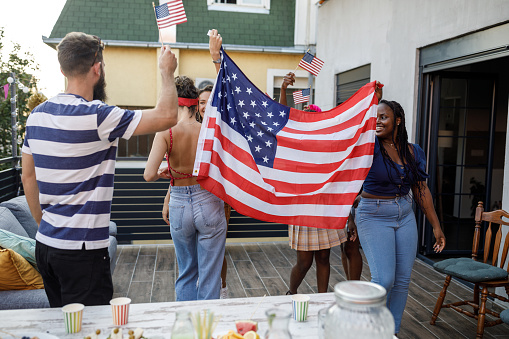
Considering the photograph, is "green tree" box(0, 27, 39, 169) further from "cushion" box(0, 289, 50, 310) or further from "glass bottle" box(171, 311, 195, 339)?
"glass bottle" box(171, 311, 195, 339)

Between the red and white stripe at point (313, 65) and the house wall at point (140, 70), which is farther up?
the house wall at point (140, 70)

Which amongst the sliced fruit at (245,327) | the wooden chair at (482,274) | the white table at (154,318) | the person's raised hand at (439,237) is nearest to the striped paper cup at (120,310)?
the white table at (154,318)

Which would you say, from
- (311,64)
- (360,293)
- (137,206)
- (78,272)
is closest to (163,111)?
(78,272)

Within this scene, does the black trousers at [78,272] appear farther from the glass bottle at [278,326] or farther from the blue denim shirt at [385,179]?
the blue denim shirt at [385,179]

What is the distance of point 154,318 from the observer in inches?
70.8

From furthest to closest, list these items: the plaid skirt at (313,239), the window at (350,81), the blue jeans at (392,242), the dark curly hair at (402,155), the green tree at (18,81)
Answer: the green tree at (18,81)
the window at (350,81)
the plaid skirt at (313,239)
the dark curly hair at (402,155)
the blue jeans at (392,242)

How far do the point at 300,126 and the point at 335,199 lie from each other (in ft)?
1.81

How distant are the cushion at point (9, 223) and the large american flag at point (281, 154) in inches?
83.0

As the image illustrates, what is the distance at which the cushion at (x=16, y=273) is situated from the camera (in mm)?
2975

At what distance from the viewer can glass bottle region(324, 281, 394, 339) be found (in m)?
1.13

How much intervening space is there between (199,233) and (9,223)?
6.20 ft

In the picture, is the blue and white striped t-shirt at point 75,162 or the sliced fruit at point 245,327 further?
the blue and white striped t-shirt at point 75,162

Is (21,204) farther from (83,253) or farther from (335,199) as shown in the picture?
(335,199)

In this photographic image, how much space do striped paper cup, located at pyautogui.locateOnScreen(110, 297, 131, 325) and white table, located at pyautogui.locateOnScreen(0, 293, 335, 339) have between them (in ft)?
0.09
